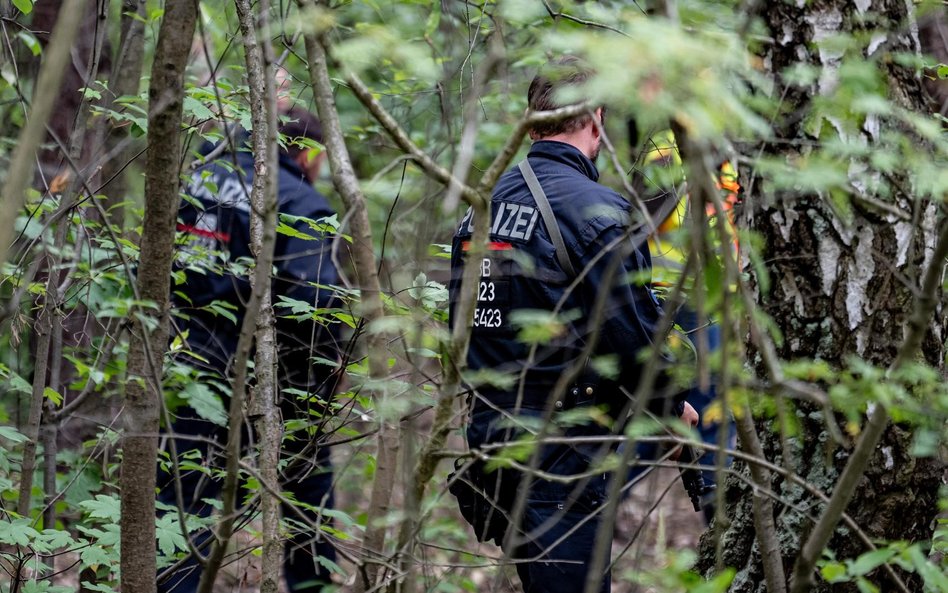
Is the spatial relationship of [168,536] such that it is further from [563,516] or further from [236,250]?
[236,250]

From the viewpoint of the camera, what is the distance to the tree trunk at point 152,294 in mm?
1940

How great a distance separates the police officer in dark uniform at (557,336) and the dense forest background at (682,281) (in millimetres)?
269

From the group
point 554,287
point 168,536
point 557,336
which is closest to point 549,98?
point 554,287

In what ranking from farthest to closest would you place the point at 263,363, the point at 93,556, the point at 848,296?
the point at 93,556 → the point at 848,296 → the point at 263,363

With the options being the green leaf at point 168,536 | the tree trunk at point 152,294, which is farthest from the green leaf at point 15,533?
the tree trunk at point 152,294

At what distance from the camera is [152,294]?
2.06 metres

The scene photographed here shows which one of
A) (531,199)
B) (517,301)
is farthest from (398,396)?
(531,199)

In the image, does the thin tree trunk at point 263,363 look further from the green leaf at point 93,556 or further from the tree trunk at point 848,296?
the tree trunk at point 848,296

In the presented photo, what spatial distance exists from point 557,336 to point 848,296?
835 mm

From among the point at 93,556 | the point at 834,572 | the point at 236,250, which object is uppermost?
the point at 834,572

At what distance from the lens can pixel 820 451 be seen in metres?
2.37

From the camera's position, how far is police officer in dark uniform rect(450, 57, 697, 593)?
9.11 feet

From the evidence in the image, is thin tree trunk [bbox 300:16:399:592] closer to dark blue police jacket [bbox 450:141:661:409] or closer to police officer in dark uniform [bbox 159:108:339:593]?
dark blue police jacket [bbox 450:141:661:409]

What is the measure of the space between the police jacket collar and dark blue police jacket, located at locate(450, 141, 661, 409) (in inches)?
1.7
